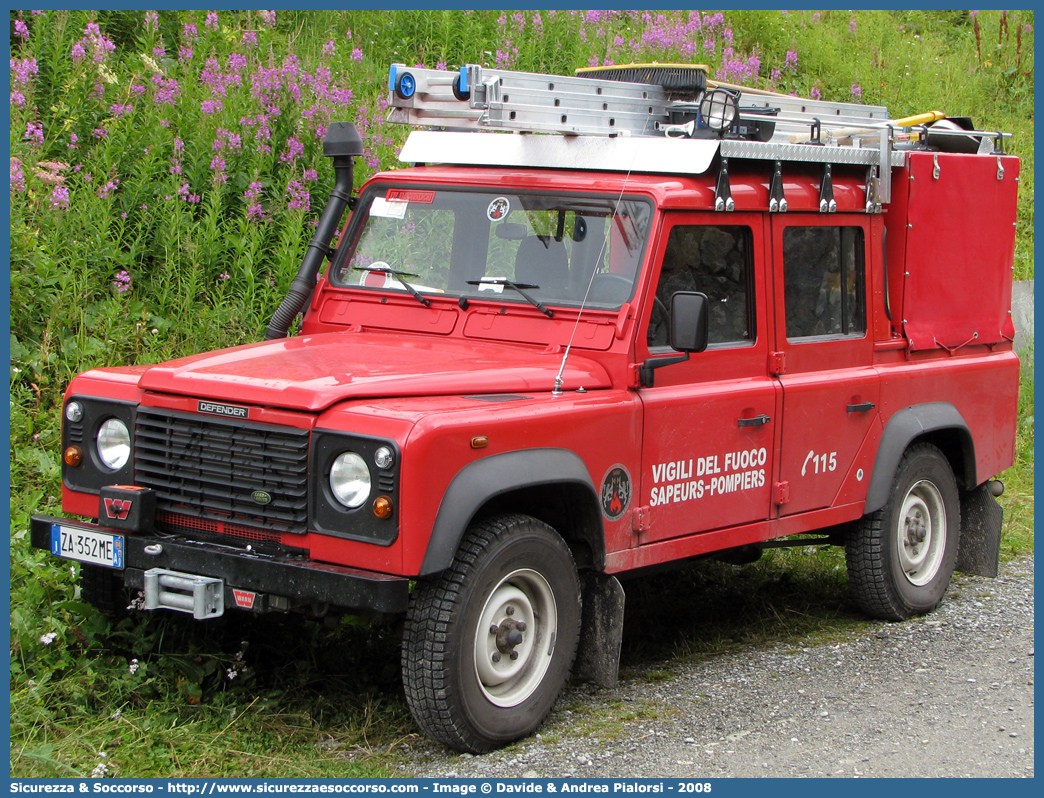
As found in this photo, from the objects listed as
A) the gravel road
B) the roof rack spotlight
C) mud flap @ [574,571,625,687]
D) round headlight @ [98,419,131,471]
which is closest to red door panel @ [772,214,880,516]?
the roof rack spotlight

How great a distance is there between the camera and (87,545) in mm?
4770

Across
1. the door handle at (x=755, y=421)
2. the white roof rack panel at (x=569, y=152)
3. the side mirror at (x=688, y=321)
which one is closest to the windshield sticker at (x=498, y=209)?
the white roof rack panel at (x=569, y=152)

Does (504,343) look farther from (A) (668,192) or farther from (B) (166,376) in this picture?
(B) (166,376)

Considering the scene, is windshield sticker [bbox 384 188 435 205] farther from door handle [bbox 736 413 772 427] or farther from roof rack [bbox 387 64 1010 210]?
door handle [bbox 736 413 772 427]

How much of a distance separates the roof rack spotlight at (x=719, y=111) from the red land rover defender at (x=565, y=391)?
2 centimetres

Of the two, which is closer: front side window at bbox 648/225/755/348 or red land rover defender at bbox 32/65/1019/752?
red land rover defender at bbox 32/65/1019/752

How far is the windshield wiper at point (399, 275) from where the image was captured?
5.68 metres

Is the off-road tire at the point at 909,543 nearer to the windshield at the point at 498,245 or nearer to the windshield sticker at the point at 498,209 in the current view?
the windshield at the point at 498,245

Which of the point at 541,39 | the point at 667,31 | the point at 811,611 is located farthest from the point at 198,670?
the point at 667,31

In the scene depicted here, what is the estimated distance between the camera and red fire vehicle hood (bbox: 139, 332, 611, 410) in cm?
452

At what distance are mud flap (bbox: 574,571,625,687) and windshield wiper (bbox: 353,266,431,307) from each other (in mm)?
1483

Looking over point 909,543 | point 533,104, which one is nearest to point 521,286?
point 533,104

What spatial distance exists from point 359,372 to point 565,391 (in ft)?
2.79

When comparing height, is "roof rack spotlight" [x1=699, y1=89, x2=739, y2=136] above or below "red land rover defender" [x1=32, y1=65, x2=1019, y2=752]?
above
